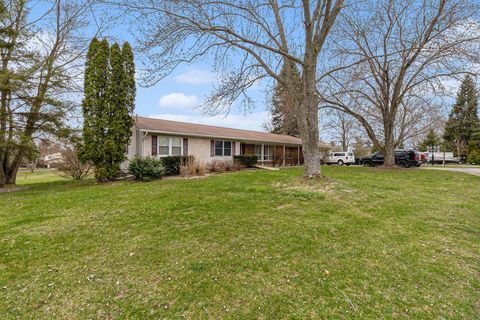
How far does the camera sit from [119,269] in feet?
9.36

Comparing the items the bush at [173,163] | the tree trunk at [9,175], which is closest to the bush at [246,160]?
the bush at [173,163]

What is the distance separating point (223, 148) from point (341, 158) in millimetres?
16172

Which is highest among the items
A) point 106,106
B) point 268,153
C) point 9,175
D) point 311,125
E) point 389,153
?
point 106,106

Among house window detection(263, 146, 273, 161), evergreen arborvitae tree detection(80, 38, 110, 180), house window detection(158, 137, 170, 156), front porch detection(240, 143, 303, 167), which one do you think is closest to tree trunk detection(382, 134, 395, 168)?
front porch detection(240, 143, 303, 167)

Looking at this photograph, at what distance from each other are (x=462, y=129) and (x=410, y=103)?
2350cm

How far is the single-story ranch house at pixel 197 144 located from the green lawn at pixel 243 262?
838cm

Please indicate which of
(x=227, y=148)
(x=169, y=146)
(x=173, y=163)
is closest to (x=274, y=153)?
(x=227, y=148)

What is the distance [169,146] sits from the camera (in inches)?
571

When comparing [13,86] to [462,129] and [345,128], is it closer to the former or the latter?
[345,128]

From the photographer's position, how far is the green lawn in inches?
87.3

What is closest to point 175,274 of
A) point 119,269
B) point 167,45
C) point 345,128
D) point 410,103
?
point 119,269

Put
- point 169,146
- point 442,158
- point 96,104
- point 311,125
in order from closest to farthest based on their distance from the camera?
point 311,125
point 96,104
point 169,146
point 442,158

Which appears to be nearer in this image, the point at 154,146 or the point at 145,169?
the point at 145,169

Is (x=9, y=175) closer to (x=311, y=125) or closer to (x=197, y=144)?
(x=197, y=144)
